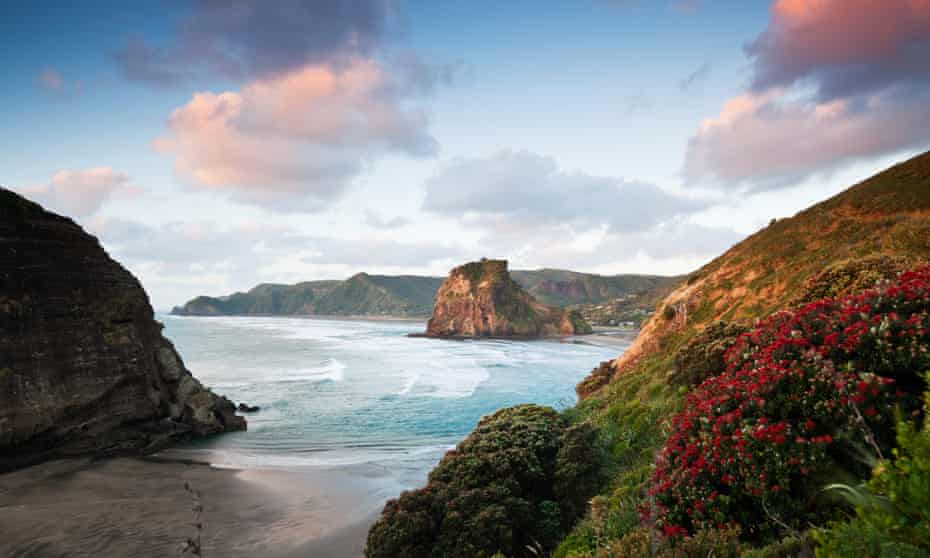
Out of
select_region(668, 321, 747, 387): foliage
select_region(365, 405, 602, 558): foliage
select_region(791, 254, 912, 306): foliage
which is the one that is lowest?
select_region(365, 405, 602, 558): foliage

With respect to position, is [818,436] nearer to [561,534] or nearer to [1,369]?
[561,534]

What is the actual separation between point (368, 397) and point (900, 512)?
39.1 metres

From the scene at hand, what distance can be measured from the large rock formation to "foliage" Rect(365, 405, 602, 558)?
11162 cm

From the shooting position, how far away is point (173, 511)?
16000mm

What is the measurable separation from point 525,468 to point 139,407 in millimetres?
24551

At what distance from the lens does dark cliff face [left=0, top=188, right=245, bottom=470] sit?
68.1 ft

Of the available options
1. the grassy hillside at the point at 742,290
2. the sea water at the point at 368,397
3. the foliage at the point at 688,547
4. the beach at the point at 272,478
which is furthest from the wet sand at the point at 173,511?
the foliage at the point at 688,547

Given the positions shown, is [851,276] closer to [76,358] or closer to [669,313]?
[669,313]

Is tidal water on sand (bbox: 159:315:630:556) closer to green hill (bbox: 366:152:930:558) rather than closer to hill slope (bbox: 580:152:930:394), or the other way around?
green hill (bbox: 366:152:930:558)

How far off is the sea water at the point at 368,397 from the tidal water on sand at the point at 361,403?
0.09 metres

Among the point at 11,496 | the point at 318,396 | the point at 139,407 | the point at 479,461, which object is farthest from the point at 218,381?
the point at 479,461

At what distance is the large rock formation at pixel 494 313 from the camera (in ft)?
407

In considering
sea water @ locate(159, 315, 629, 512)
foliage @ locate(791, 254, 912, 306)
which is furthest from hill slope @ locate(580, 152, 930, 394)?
sea water @ locate(159, 315, 629, 512)

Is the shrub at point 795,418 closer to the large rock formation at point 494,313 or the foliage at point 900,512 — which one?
the foliage at point 900,512
